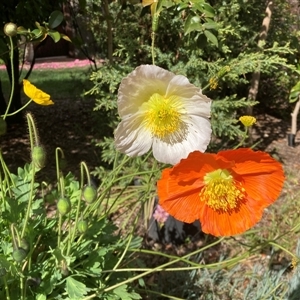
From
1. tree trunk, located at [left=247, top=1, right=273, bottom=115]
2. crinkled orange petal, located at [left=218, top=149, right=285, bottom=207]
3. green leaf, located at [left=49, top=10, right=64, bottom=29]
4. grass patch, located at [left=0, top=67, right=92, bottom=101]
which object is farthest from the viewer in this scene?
grass patch, located at [left=0, top=67, right=92, bottom=101]

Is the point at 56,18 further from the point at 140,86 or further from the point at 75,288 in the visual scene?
the point at 75,288

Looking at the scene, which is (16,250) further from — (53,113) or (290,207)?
(53,113)

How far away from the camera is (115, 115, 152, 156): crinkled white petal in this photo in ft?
2.89

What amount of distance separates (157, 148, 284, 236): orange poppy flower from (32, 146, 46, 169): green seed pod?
0.24 m

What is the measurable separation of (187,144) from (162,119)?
0.07 m

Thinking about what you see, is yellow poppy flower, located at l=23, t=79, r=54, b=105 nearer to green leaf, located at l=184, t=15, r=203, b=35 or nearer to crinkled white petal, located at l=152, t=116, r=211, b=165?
crinkled white petal, located at l=152, t=116, r=211, b=165

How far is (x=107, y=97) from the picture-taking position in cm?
268

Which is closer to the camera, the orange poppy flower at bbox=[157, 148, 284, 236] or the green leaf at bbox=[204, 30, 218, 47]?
the orange poppy flower at bbox=[157, 148, 284, 236]

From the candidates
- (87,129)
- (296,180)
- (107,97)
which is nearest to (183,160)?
(107,97)

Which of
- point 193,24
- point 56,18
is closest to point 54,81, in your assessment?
point 56,18

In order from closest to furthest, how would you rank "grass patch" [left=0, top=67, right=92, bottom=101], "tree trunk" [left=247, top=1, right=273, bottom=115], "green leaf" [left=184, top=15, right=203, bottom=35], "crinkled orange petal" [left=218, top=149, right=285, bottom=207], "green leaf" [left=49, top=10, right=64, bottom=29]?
"crinkled orange petal" [left=218, top=149, right=285, bottom=207] < "green leaf" [left=184, top=15, right=203, bottom=35] < "green leaf" [left=49, top=10, right=64, bottom=29] < "tree trunk" [left=247, top=1, right=273, bottom=115] < "grass patch" [left=0, top=67, right=92, bottom=101]

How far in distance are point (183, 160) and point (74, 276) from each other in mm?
457

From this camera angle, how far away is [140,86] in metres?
0.86

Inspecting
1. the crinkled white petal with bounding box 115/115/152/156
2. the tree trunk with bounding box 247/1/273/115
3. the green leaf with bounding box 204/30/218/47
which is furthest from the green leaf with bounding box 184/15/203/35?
the tree trunk with bounding box 247/1/273/115
